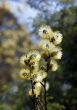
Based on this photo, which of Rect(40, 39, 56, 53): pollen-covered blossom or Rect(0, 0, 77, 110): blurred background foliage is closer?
Rect(40, 39, 56, 53): pollen-covered blossom

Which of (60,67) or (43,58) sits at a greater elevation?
(60,67)

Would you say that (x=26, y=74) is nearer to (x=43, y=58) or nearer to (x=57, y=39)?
(x=43, y=58)

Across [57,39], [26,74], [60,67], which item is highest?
[60,67]

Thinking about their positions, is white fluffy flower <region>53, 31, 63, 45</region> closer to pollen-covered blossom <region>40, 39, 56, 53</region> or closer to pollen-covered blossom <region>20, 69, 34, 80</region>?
pollen-covered blossom <region>40, 39, 56, 53</region>

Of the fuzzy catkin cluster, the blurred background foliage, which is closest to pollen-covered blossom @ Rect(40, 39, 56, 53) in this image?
the fuzzy catkin cluster

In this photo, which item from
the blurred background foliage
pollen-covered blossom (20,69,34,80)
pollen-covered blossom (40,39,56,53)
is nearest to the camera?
pollen-covered blossom (40,39,56,53)

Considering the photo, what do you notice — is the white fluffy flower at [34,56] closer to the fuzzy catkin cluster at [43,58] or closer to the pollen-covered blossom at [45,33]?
the fuzzy catkin cluster at [43,58]

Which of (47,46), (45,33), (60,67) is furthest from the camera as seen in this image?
(60,67)

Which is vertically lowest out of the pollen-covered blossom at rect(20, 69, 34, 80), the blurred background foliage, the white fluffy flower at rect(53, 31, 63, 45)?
the pollen-covered blossom at rect(20, 69, 34, 80)

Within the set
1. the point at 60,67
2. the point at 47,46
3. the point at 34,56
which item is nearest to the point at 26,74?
the point at 34,56
